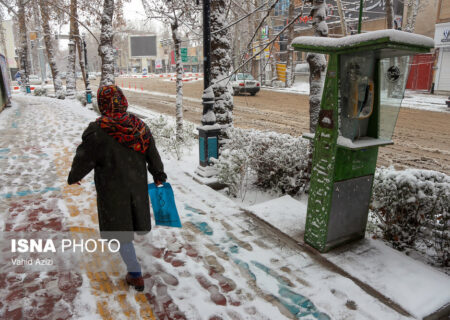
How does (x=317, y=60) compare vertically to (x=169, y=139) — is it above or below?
above

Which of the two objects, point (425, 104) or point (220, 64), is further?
point (425, 104)

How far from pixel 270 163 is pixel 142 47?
88368mm

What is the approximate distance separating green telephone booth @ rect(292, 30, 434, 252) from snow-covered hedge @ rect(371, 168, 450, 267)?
0.21 meters

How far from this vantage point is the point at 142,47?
281 ft

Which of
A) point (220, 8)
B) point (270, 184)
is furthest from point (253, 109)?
point (270, 184)

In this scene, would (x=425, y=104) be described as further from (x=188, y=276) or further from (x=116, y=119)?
(x=116, y=119)

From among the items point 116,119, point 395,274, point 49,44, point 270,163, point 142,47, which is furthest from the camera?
point 142,47

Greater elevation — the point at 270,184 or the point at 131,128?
the point at 131,128

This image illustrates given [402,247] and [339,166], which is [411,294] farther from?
[339,166]

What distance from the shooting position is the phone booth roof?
2695mm

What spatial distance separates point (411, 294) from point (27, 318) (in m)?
3.34

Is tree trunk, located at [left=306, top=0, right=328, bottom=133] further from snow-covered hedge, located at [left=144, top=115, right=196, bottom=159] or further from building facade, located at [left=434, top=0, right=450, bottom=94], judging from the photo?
building facade, located at [left=434, top=0, right=450, bottom=94]

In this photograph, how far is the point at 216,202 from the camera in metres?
5.14

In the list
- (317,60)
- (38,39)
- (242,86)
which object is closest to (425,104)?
(242,86)
